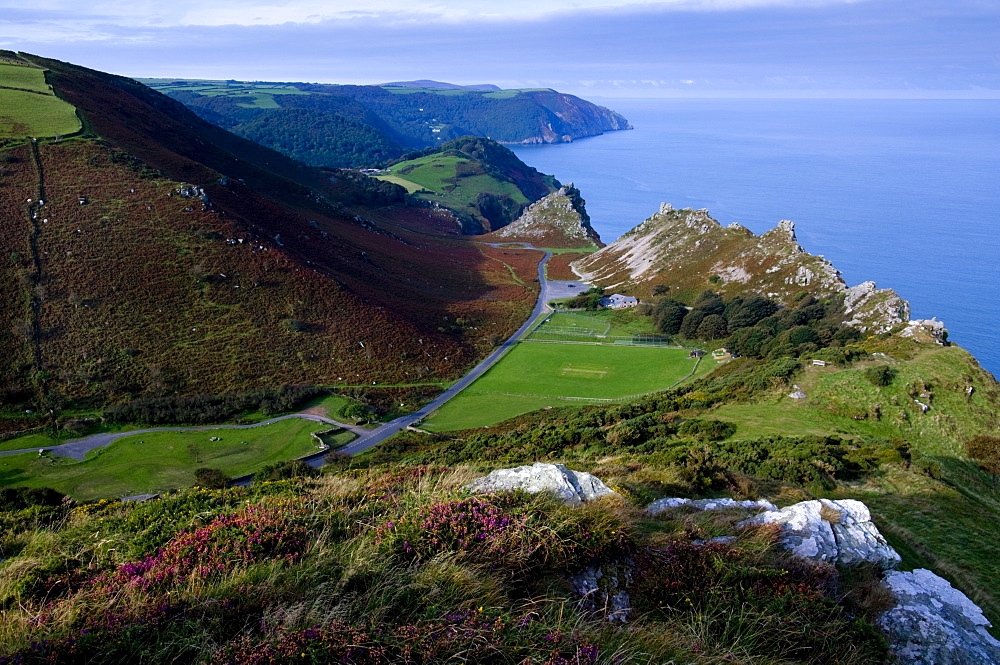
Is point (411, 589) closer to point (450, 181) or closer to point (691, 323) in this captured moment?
point (691, 323)

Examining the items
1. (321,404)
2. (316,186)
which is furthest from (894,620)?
(316,186)

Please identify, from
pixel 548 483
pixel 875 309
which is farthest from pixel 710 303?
pixel 548 483

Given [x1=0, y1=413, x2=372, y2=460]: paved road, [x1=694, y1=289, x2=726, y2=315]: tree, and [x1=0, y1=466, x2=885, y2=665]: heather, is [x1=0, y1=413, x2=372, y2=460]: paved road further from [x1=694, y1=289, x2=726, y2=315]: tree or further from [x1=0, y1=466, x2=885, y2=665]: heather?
[x1=694, y1=289, x2=726, y2=315]: tree

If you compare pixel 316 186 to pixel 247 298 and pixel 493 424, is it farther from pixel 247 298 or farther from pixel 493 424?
pixel 493 424

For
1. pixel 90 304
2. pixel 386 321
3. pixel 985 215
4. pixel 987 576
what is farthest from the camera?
pixel 985 215

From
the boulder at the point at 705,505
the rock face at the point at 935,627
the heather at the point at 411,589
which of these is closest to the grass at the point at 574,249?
the boulder at the point at 705,505

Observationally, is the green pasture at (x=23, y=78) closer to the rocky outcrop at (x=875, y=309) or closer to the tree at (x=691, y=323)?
the tree at (x=691, y=323)
